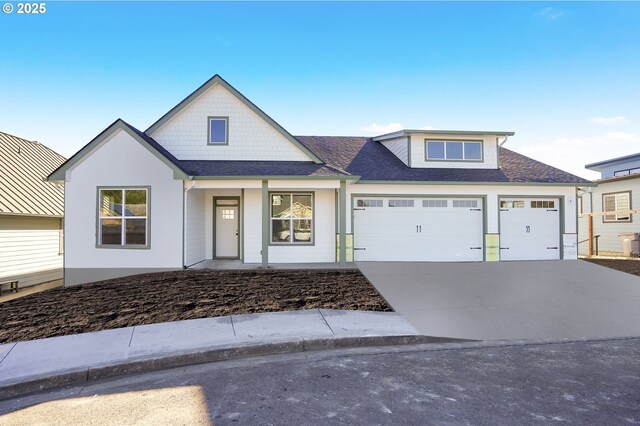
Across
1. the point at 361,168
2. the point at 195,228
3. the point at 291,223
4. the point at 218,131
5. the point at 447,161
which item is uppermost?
the point at 218,131

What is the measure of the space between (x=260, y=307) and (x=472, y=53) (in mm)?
13262

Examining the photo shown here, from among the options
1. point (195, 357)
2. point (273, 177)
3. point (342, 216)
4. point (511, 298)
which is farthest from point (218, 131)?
point (511, 298)

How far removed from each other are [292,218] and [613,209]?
55.5 feet

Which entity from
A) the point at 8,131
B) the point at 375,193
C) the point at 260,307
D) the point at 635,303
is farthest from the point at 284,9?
the point at 8,131

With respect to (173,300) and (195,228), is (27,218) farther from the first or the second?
(173,300)

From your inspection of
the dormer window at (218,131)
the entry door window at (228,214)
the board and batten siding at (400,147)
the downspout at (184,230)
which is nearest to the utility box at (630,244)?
the board and batten siding at (400,147)

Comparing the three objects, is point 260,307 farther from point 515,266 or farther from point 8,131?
point 8,131

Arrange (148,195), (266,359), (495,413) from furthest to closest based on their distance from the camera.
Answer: (148,195)
(266,359)
(495,413)

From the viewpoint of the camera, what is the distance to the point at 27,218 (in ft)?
49.4

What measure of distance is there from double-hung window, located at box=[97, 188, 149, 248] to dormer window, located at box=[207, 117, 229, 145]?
3.16 m

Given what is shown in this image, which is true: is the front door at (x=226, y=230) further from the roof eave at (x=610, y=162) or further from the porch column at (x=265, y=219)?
the roof eave at (x=610, y=162)

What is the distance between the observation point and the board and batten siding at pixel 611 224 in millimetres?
17500

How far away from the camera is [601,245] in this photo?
19.0m

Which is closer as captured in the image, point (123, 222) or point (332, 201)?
point (123, 222)
